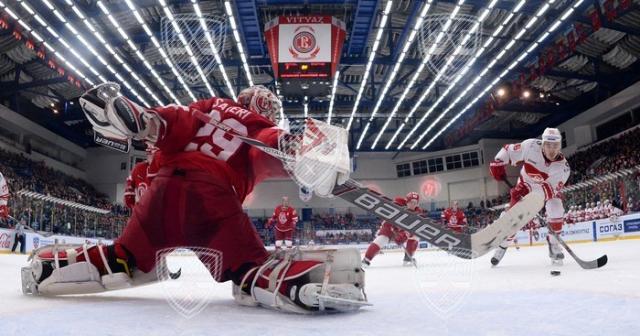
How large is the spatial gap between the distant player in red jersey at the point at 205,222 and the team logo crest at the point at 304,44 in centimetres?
969

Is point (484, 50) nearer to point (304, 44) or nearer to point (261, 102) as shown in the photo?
point (304, 44)

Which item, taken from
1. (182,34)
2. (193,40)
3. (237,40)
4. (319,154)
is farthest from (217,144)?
(237,40)

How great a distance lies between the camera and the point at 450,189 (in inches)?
1220

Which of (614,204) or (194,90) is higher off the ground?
(194,90)

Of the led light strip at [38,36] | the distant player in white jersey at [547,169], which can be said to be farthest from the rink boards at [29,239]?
the distant player in white jersey at [547,169]

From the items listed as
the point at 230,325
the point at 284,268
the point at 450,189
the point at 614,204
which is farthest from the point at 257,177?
the point at 450,189

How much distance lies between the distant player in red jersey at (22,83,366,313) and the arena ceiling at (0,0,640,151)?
389 inches

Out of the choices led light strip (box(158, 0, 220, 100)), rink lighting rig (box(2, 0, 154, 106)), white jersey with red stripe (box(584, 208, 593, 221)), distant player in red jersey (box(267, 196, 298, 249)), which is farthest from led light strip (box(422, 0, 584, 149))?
rink lighting rig (box(2, 0, 154, 106))

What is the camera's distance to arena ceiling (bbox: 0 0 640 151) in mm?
12375

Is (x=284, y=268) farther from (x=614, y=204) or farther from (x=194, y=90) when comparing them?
(x=194, y=90)

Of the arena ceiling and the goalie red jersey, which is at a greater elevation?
the arena ceiling

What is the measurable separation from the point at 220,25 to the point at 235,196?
11848 millimetres

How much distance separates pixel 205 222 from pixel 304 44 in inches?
411

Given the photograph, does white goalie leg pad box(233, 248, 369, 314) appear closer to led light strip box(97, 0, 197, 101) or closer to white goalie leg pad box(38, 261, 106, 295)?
white goalie leg pad box(38, 261, 106, 295)
